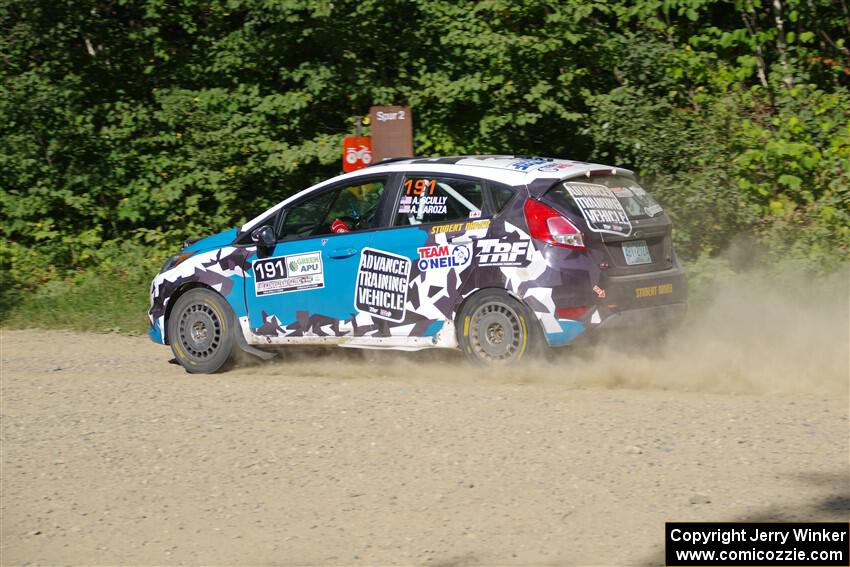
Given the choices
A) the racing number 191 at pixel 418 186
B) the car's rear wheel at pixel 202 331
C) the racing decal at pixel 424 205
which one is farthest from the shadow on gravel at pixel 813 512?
the car's rear wheel at pixel 202 331

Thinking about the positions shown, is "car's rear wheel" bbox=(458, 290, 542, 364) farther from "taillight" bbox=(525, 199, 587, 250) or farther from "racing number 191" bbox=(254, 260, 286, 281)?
"racing number 191" bbox=(254, 260, 286, 281)

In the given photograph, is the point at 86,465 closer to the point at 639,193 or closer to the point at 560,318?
the point at 560,318

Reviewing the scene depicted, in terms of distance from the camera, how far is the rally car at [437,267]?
863 centimetres

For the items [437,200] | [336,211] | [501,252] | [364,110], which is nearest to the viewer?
[501,252]

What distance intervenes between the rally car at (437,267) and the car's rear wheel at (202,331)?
1 cm

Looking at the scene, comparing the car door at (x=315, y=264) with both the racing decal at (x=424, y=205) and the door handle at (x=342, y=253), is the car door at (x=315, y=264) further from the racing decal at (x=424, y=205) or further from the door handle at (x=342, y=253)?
the racing decal at (x=424, y=205)

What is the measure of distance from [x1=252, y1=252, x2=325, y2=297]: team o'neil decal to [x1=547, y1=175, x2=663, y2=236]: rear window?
7.03ft

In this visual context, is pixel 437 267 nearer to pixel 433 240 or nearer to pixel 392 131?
pixel 433 240

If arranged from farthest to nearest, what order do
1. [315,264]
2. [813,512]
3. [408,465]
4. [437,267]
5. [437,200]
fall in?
1. [315,264]
2. [437,200]
3. [437,267]
4. [408,465]
5. [813,512]

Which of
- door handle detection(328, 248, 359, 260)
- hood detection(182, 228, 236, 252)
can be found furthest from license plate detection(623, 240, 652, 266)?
hood detection(182, 228, 236, 252)

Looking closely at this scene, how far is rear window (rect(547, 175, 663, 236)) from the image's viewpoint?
28.7 feet

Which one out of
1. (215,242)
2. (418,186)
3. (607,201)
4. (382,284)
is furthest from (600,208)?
(215,242)

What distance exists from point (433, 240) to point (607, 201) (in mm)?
1417

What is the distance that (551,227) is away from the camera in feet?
28.3
